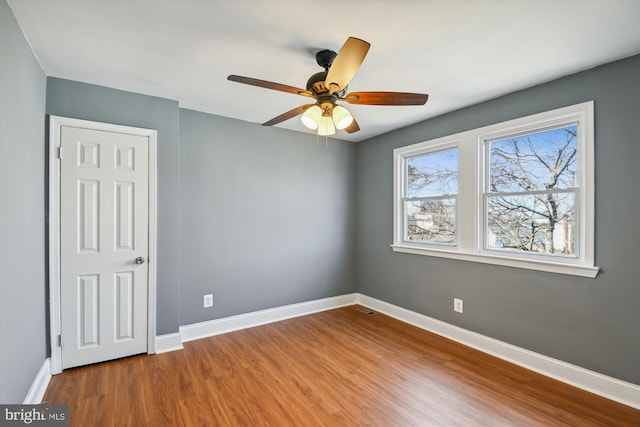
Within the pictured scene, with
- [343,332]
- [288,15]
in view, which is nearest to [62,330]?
[343,332]

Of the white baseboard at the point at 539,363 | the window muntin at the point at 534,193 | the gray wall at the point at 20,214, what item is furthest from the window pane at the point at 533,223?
the gray wall at the point at 20,214

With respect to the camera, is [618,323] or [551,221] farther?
[551,221]

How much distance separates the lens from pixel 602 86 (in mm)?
2236

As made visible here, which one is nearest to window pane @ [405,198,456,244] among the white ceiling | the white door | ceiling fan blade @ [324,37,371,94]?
the white ceiling

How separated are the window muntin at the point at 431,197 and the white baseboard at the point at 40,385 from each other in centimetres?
373

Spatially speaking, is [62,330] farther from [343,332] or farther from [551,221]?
[551,221]

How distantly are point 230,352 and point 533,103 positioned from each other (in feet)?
11.9

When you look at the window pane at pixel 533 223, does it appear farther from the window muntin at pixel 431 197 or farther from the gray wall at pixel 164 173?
the gray wall at pixel 164 173

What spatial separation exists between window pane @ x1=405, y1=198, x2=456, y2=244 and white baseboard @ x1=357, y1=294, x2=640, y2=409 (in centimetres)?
95

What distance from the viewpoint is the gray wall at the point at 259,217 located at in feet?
10.6

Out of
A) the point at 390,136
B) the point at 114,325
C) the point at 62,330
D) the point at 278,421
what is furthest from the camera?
the point at 390,136

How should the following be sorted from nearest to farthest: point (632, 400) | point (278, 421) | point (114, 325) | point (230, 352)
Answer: point (278, 421)
point (632, 400)
point (114, 325)
point (230, 352)

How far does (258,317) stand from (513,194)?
307cm

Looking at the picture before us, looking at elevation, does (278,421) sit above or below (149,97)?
below
